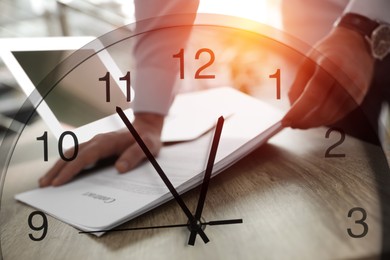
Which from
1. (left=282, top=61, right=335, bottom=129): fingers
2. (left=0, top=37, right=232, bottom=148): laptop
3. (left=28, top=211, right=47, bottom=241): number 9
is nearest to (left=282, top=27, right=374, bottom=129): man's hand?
(left=282, top=61, right=335, bottom=129): fingers

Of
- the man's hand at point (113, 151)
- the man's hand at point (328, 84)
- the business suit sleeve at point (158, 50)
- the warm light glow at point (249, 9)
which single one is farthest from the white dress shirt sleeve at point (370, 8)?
the man's hand at point (113, 151)

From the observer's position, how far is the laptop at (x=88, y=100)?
0.68 m

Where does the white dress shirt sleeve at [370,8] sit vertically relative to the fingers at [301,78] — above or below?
above

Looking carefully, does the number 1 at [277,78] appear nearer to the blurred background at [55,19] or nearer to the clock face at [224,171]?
the clock face at [224,171]

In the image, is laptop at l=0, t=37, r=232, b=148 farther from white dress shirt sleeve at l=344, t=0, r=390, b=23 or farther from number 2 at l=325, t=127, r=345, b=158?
white dress shirt sleeve at l=344, t=0, r=390, b=23

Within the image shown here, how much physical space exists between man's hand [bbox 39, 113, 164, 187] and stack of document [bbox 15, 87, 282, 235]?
13mm

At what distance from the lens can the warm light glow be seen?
Answer: 2.55ft

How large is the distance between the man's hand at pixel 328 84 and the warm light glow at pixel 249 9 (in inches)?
5.1

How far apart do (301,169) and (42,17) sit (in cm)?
110

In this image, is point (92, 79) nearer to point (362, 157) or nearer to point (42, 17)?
point (362, 157)

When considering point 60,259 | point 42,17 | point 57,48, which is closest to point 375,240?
point 60,259

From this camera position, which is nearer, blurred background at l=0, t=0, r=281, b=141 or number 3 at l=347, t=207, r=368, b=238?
number 3 at l=347, t=207, r=368, b=238

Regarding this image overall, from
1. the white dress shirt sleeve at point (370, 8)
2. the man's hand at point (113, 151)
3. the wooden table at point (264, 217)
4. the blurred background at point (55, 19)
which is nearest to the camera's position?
the wooden table at point (264, 217)

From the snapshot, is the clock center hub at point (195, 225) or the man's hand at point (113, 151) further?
the man's hand at point (113, 151)
